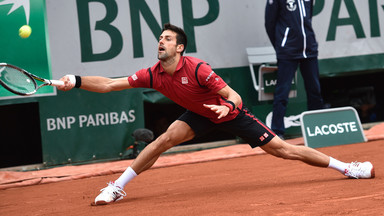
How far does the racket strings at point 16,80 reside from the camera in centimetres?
408

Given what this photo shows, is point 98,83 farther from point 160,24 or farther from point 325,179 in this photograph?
point 160,24

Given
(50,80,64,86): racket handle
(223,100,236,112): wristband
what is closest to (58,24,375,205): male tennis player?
(50,80,64,86): racket handle

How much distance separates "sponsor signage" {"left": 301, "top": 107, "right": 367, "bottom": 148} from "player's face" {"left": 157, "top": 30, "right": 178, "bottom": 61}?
109 inches

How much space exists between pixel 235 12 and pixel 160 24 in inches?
42.0

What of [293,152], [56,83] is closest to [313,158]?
[293,152]

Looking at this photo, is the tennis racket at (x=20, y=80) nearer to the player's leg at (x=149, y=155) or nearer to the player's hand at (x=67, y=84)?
the player's hand at (x=67, y=84)

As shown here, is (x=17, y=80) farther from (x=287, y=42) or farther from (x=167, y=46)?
(x=287, y=42)

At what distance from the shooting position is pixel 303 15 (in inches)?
280

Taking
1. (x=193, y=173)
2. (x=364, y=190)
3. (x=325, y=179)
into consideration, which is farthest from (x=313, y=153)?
(x=193, y=173)

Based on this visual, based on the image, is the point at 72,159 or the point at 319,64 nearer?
the point at 72,159

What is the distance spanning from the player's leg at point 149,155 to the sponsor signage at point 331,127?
103 inches

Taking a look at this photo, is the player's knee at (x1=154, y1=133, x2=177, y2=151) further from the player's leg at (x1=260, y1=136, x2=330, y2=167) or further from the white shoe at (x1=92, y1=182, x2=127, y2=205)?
the player's leg at (x1=260, y1=136, x2=330, y2=167)

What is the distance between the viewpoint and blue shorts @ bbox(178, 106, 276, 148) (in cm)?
454

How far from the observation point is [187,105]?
4.54 m
